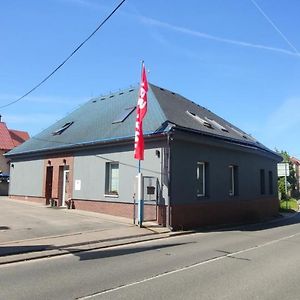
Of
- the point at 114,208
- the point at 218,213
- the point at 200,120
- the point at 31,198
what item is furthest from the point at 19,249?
the point at 31,198

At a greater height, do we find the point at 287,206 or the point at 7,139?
the point at 7,139

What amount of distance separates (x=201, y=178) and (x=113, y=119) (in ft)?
18.7

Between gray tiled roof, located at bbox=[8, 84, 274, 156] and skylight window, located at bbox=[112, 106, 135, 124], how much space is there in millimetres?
198

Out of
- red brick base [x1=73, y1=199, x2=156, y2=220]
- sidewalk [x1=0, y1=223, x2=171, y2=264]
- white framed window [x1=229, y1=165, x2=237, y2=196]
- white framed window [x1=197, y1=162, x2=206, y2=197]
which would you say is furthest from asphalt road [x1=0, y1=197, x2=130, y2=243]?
white framed window [x1=229, y1=165, x2=237, y2=196]

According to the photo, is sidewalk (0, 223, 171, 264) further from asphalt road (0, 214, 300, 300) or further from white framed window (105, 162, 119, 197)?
white framed window (105, 162, 119, 197)

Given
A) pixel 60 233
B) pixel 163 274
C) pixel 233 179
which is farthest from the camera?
pixel 233 179

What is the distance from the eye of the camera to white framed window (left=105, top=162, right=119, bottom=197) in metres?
20.6

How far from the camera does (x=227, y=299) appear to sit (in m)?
6.93

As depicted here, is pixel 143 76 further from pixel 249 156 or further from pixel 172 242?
pixel 249 156

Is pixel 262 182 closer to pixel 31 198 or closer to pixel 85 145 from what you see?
pixel 85 145

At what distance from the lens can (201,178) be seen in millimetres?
20359

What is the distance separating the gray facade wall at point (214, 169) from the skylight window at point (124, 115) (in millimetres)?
4171

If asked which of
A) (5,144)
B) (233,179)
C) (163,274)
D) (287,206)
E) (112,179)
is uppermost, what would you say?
(5,144)

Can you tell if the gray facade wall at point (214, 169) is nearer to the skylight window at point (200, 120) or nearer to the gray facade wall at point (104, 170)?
the gray facade wall at point (104, 170)
